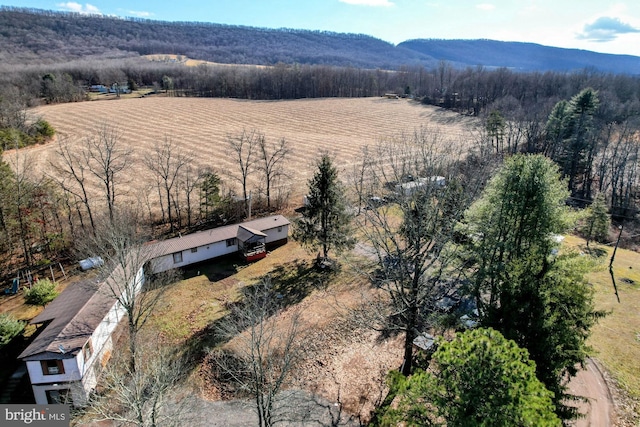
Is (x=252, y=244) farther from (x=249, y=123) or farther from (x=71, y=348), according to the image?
(x=249, y=123)

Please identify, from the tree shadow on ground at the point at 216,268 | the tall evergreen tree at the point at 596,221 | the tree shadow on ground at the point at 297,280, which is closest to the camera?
the tree shadow on ground at the point at 297,280

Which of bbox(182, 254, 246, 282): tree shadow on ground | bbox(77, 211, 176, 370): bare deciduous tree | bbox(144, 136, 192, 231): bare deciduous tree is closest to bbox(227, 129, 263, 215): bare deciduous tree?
bbox(144, 136, 192, 231): bare deciduous tree

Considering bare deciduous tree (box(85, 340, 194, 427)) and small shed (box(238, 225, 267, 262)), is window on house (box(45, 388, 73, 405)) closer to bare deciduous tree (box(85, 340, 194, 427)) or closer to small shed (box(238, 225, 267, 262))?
bare deciduous tree (box(85, 340, 194, 427))

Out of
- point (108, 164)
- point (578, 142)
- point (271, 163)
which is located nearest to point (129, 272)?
point (108, 164)

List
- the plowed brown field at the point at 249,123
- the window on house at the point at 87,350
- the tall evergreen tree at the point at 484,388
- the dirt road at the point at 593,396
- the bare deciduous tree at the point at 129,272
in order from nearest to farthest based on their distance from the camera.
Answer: the tall evergreen tree at the point at 484,388 < the dirt road at the point at 593,396 < the window on house at the point at 87,350 < the bare deciduous tree at the point at 129,272 < the plowed brown field at the point at 249,123

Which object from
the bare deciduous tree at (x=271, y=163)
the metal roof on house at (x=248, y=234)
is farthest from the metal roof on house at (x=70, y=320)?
the bare deciduous tree at (x=271, y=163)

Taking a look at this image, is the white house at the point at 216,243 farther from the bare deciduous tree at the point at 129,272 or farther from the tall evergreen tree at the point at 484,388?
the tall evergreen tree at the point at 484,388

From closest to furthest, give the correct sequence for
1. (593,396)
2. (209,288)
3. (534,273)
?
(534,273), (593,396), (209,288)

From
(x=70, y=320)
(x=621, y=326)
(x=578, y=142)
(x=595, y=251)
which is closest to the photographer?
(x=70, y=320)
